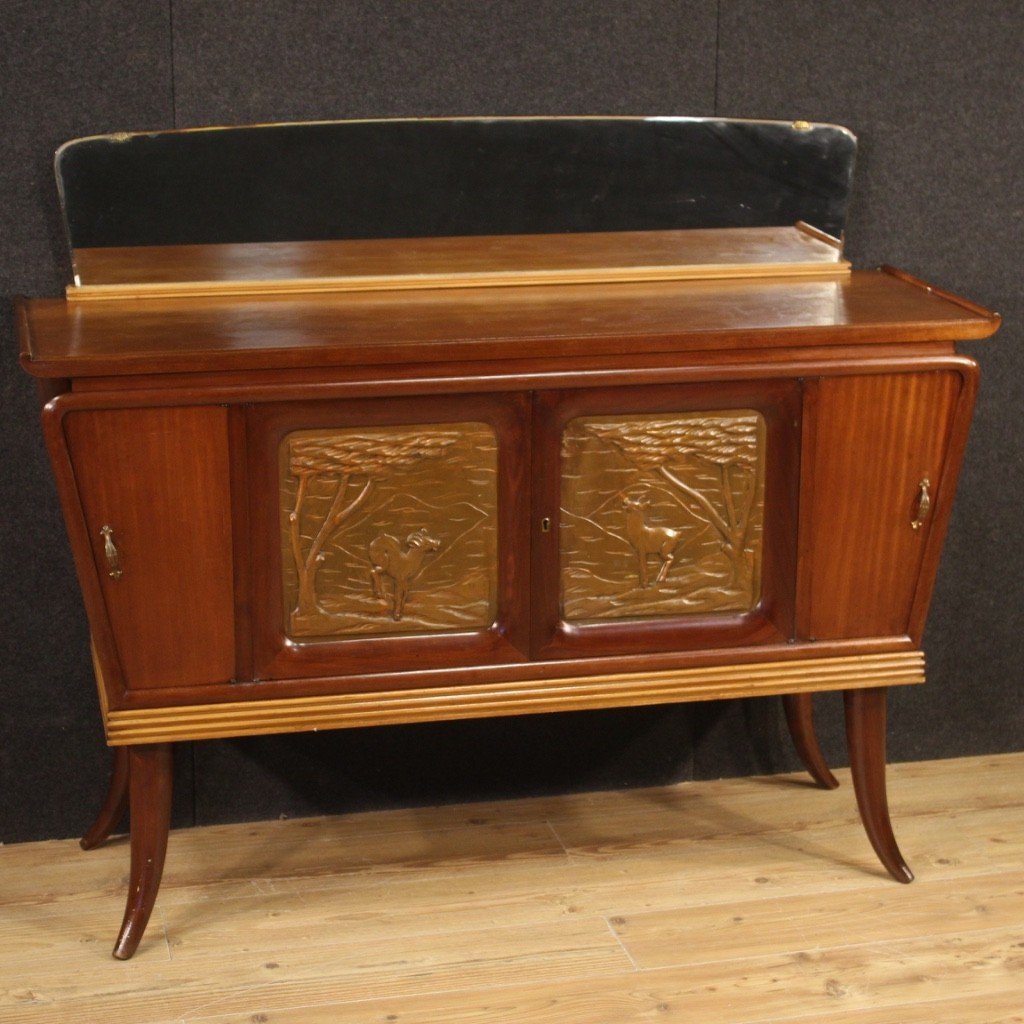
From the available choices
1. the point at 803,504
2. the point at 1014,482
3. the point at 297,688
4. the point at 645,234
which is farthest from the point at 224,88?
the point at 1014,482

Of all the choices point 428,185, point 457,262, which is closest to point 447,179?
point 428,185

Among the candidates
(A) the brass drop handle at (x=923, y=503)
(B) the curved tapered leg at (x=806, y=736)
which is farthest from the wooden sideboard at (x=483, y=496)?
(B) the curved tapered leg at (x=806, y=736)

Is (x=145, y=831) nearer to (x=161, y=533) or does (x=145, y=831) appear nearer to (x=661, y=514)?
(x=161, y=533)

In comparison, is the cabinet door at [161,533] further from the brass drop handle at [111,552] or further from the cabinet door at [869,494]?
the cabinet door at [869,494]

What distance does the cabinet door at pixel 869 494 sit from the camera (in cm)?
194

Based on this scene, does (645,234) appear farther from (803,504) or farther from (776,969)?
(776,969)

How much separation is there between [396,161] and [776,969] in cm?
125

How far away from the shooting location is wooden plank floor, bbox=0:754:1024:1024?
6.41 ft

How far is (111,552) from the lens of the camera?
181 centimetres

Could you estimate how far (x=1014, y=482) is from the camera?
2537mm

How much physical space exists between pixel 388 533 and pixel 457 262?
463 millimetres

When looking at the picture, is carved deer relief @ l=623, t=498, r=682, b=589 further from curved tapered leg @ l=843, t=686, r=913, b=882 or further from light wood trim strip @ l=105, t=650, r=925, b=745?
curved tapered leg @ l=843, t=686, r=913, b=882

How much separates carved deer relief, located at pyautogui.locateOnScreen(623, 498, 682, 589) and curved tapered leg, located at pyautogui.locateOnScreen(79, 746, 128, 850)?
33.0 inches

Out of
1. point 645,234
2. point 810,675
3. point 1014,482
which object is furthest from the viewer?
point 1014,482
